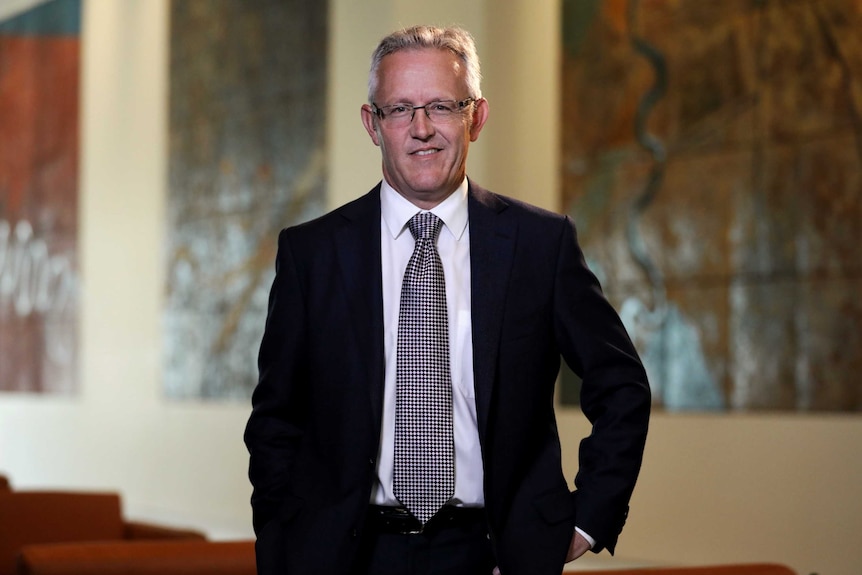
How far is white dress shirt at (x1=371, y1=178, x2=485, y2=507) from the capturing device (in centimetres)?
289

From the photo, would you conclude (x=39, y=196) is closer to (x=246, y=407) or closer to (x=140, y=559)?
(x=246, y=407)

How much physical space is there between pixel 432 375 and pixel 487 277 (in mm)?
253

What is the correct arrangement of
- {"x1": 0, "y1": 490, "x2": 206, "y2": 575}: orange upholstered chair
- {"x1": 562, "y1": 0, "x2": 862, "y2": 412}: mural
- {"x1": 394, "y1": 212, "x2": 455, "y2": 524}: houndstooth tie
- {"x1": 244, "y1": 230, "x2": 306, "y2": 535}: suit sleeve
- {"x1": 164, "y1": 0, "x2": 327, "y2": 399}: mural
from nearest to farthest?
{"x1": 394, "y1": 212, "x2": 455, "y2": 524}: houndstooth tie → {"x1": 244, "y1": 230, "x2": 306, "y2": 535}: suit sleeve → {"x1": 0, "y1": 490, "x2": 206, "y2": 575}: orange upholstered chair → {"x1": 562, "y1": 0, "x2": 862, "y2": 412}: mural → {"x1": 164, "y1": 0, "x2": 327, "y2": 399}: mural

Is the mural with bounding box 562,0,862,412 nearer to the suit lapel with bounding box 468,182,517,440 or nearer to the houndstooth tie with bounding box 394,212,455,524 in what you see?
the suit lapel with bounding box 468,182,517,440

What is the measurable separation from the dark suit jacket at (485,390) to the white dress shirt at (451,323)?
4cm

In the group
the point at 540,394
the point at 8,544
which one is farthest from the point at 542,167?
the point at 540,394

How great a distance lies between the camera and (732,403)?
30.4ft

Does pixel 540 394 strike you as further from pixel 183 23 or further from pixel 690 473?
pixel 183 23

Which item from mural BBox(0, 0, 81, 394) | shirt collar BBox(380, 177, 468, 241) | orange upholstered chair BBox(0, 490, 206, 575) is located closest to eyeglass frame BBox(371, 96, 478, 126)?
shirt collar BBox(380, 177, 468, 241)

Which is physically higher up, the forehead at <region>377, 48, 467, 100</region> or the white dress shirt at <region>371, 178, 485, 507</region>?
the forehead at <region>377, 48, 467, 100</region>

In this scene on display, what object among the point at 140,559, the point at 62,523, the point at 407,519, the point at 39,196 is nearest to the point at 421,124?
the point at 407,519

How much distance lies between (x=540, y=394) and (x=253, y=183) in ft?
36.7

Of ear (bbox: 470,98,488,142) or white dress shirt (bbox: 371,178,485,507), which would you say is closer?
white dress shirt (bbox: 371,178,485,507)

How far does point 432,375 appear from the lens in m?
2.88
